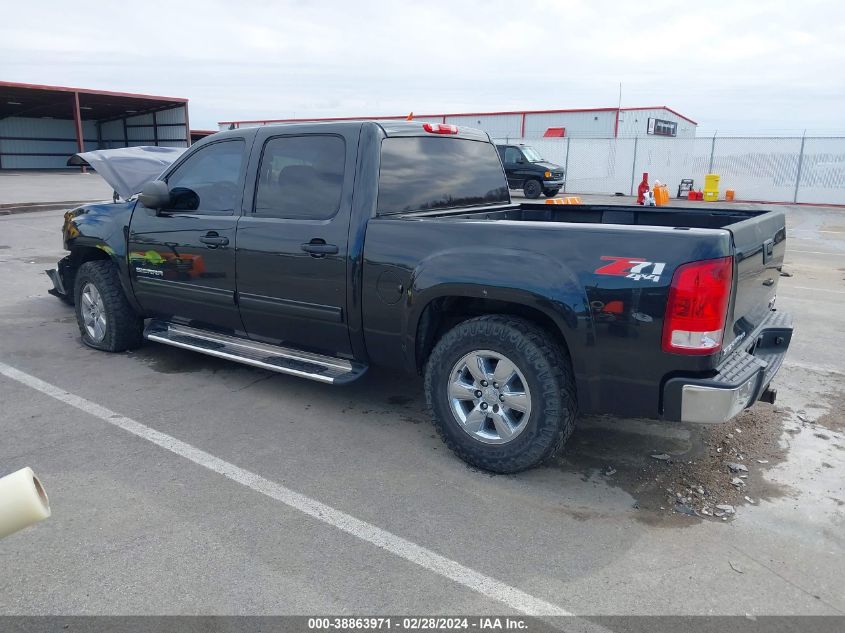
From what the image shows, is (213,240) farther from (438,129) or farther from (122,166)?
(122,166)

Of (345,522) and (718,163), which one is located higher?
(718,163)

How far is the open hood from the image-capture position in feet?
25.4

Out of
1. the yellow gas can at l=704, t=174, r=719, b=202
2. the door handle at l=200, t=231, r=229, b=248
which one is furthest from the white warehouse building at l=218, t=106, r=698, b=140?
the door handle at l=200, t=231, r=229, b=248

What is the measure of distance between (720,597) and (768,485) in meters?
1.13

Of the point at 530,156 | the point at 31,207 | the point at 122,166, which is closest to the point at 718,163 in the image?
the point at 530,156

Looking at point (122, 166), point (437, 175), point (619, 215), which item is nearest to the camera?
point (437, 175)

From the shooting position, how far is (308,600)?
8.57 ft

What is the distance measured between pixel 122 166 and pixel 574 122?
31010mm

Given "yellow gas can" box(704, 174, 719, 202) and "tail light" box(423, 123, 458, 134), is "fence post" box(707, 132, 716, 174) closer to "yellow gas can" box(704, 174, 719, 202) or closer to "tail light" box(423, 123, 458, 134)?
"yellow gas can" box(704, 174, 719, 202)

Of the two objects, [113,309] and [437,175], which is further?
[113,309]

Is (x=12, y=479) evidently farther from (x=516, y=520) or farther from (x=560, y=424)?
(x=560, y=424)

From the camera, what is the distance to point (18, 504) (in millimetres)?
1728

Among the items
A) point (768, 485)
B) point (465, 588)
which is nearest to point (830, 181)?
point (768, 485)

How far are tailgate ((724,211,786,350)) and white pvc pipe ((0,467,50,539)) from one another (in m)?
2.83
